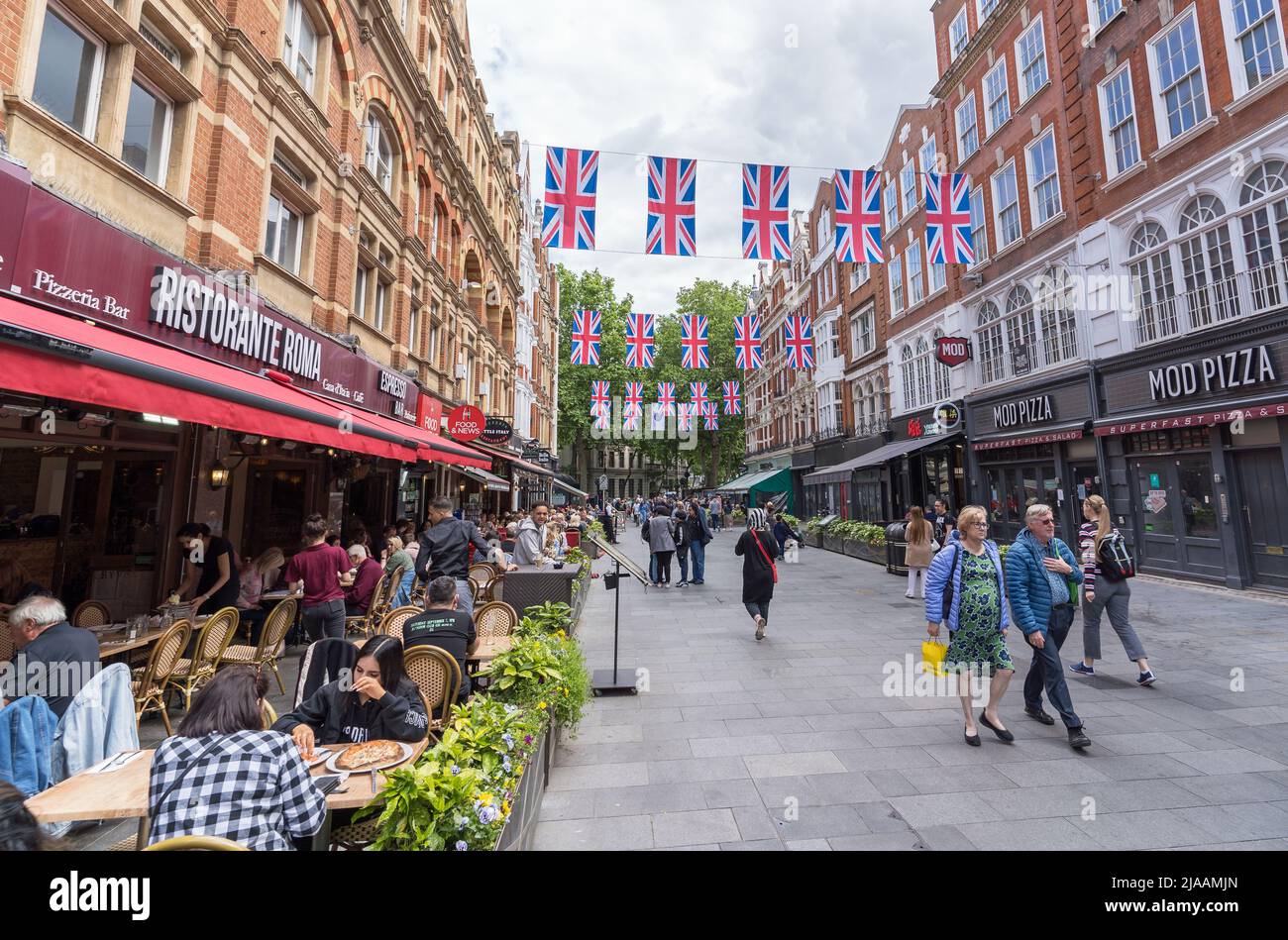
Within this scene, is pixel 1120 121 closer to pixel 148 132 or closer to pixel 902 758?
pixel 902 758

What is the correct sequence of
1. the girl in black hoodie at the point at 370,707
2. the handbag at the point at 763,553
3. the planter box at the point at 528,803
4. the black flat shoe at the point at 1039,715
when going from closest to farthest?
the planter box at the point at 528,803
the girl in black hoodie at the point at 370,707
the black flat shoe at the point at 1039,715
the handbag at the point at 763,553

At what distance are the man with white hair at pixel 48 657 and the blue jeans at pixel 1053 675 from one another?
7021 mm

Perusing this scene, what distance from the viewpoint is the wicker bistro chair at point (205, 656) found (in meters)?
5.10

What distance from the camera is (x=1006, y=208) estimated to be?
17.1 metres

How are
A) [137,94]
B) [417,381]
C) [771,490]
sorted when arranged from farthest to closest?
1. [771,490]
2. [417,381]
3. [137,94]

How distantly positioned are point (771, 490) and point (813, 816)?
1255 inches

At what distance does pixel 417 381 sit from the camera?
14.8m

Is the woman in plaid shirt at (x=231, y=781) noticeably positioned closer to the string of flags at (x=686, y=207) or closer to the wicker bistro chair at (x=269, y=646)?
the wicker bistro chair at (x=269, y=646)

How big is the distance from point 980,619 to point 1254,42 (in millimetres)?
14257

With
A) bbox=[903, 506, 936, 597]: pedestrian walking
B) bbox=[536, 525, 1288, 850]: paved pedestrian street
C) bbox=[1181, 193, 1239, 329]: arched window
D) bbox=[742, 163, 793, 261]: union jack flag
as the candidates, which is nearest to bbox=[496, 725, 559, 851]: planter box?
bbox=[536, 525, 1288, 850]: paved pedestrian street

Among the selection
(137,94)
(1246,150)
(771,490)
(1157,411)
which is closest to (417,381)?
(137,94)

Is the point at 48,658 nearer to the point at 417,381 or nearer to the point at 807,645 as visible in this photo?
the point at 807,645

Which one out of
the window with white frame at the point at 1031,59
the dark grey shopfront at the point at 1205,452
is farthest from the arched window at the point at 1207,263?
the window with white frame at the point at 1031,59

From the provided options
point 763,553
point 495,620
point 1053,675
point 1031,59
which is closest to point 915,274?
point 1031,59
